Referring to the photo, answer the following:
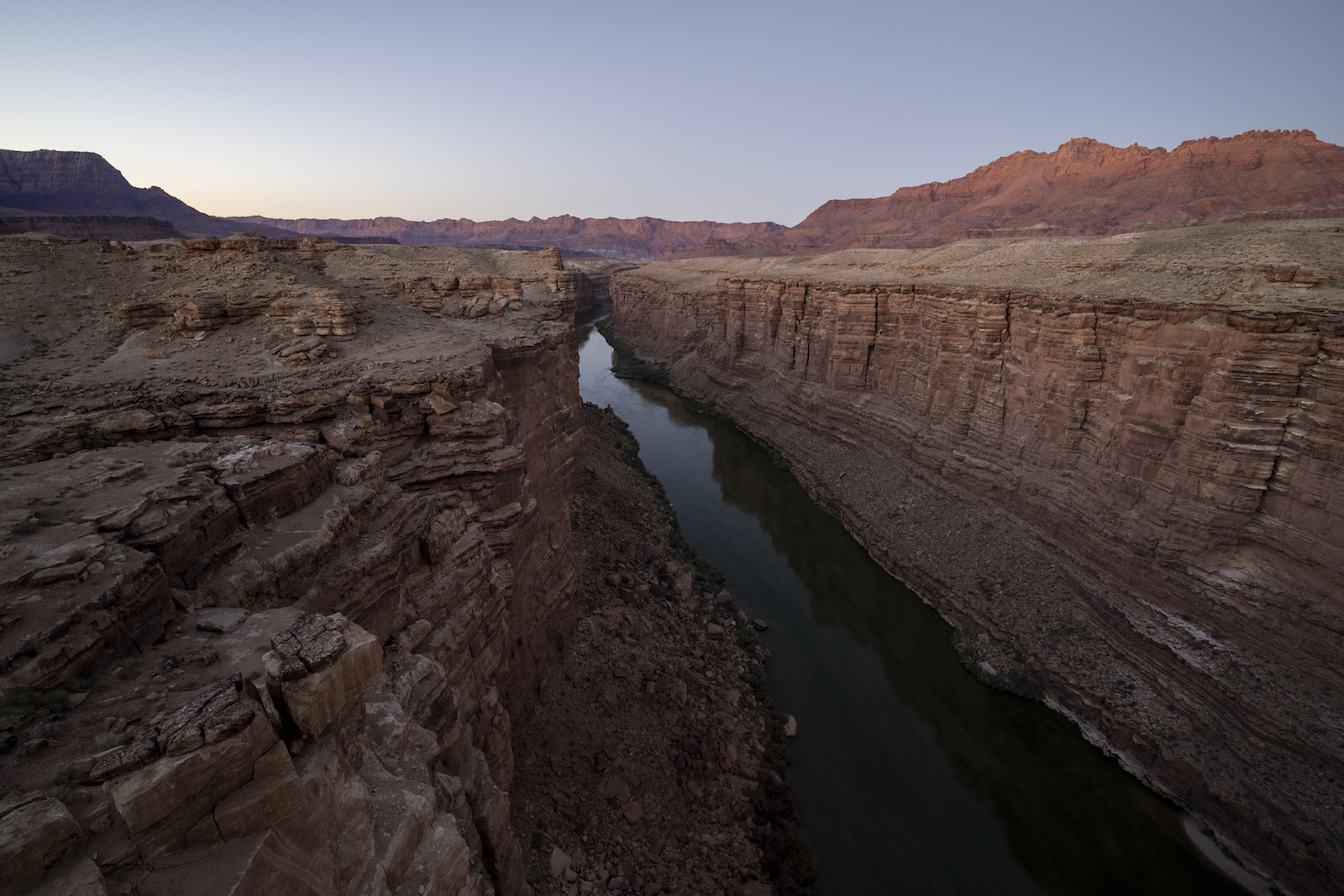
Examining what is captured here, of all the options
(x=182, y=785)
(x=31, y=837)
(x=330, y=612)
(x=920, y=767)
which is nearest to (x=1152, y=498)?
Answer: (x=920, y=767)

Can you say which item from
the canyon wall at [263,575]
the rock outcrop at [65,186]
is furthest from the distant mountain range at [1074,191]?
the canyon wall at [263,575]

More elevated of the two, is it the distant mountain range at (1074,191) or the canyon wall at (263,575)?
the distant mountain range at (1074,191)

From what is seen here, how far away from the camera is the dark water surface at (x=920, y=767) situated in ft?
43.0

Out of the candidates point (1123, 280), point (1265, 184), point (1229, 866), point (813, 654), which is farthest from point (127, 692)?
point (1265, 184)

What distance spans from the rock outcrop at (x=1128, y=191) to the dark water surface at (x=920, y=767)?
44242 millimetres

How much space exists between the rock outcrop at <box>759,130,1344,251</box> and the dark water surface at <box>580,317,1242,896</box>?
145 ft

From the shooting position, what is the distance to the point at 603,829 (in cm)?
1150

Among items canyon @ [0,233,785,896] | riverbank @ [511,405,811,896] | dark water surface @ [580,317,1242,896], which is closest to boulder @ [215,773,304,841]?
canyon @ [0,233,785,896]

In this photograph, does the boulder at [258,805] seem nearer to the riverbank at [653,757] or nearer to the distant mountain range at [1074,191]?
the riverbank at [653,757]

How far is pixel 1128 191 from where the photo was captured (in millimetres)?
78438

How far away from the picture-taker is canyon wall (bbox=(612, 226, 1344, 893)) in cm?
1330

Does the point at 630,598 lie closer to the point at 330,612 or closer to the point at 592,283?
the point at 330,612

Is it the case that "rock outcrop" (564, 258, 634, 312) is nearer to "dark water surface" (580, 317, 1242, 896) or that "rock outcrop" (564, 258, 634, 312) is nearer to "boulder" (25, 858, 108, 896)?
"dark water surface" (580, 317, 1242, 896)

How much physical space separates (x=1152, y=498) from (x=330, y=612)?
70.5 feet
